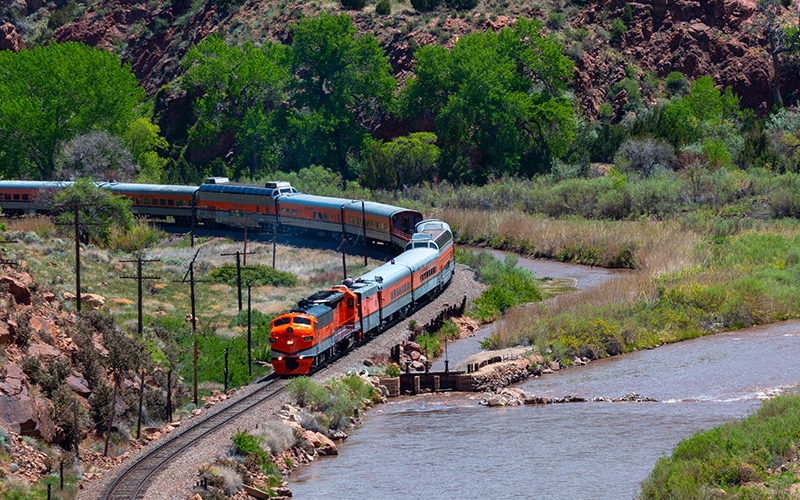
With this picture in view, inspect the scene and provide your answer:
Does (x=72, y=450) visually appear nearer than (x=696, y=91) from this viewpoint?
Yes

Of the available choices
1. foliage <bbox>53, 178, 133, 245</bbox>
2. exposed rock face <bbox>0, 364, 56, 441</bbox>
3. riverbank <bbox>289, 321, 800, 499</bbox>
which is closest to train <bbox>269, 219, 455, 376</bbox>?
riverbank <bbox>289, 321, 800, 499</bbox>

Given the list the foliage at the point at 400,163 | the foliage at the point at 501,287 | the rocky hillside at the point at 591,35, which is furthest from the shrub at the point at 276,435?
the rocky hillside at the point at 591,35

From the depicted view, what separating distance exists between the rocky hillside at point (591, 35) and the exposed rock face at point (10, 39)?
0.13m

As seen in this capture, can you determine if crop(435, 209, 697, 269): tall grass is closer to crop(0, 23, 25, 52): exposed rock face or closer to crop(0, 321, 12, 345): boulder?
crop(0, 321, 12, 345): boulder

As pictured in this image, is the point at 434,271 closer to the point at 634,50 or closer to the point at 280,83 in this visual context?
the point at 280,83

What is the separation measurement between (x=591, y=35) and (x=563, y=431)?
323 ft

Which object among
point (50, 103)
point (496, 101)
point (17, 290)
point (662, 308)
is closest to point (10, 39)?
point (50, 103)

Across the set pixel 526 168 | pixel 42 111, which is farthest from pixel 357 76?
pixel 42 111

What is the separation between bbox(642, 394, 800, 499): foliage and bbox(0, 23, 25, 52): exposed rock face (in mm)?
133750

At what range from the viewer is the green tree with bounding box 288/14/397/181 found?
120500 mm

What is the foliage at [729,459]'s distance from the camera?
32438 millimetres

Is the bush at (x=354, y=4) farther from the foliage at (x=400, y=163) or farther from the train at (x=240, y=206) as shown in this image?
the train at (x=240, y=206)

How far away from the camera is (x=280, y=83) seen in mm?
122938

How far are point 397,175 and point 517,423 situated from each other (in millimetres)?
72244
